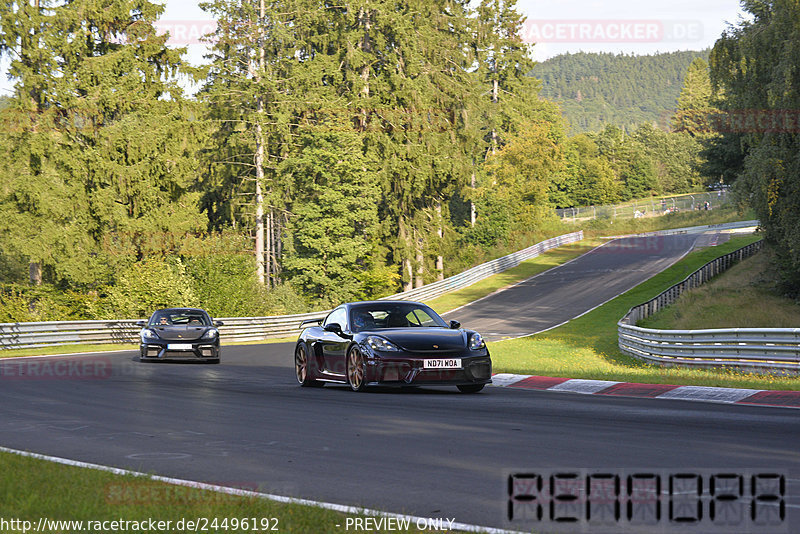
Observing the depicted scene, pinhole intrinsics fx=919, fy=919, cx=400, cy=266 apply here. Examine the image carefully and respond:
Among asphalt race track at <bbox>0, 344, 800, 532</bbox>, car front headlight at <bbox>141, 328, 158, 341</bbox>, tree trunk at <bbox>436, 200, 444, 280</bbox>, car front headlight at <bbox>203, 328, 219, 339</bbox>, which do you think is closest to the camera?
asphalt race track at <bbox>0, 344, 800, 532</bbox>

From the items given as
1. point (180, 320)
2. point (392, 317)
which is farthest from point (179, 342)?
point (392, 317)

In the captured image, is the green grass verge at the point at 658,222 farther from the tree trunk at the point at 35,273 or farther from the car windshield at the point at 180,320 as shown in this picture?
the car windshield at the point at 180,320

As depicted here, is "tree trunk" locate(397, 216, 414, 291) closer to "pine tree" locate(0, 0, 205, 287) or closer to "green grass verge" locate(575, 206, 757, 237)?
"pine tree" locate(0, 0, 205, 287)

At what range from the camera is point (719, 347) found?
22484 mm

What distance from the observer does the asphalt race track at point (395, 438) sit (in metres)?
7.12


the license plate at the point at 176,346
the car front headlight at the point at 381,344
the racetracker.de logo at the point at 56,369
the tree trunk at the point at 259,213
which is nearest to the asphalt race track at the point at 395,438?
the car front headlight at the point at 381,344

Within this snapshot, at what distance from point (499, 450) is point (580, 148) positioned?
15241cm

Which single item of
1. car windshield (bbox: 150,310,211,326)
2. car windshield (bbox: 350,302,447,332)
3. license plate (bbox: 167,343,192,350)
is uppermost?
car windshield (bbox: 350,302,447,332)

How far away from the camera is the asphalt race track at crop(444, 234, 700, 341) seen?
145ft

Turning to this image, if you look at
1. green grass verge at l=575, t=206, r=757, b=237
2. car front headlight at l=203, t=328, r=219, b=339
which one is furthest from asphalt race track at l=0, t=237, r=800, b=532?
green grass verge at l=575, t=206, r=757, b=237

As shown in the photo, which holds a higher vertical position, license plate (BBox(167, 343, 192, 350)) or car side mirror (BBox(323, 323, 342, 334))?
car side mirror (BBox(323, 323, 342, 334))

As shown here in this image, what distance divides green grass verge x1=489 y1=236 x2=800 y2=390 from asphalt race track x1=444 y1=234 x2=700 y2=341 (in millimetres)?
1462

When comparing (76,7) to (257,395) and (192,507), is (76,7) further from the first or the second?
(192,507)

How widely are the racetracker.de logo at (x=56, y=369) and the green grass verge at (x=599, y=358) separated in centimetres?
931
